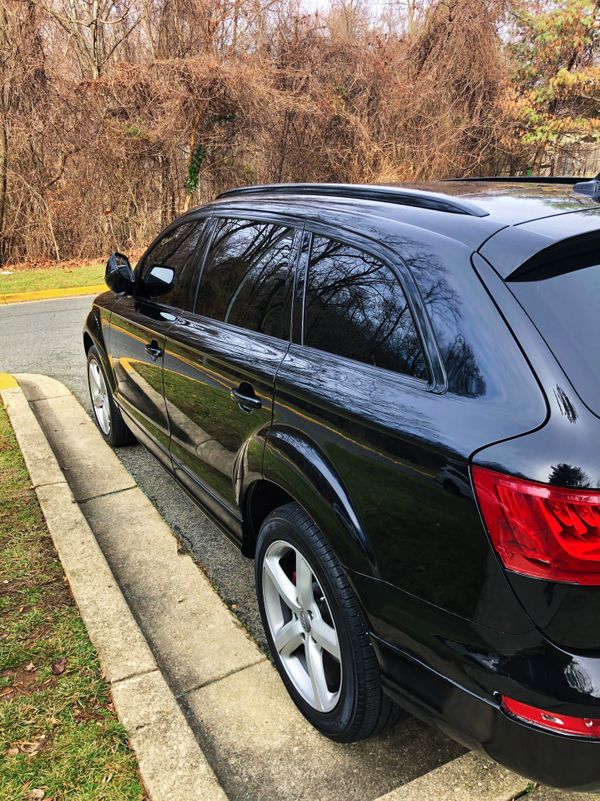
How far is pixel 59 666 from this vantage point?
2.54m

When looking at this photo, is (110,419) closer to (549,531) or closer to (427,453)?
(427,453)

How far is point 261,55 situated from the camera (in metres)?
15.5

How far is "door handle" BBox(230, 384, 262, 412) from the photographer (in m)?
2.46

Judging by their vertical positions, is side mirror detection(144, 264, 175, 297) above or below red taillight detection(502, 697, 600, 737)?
above

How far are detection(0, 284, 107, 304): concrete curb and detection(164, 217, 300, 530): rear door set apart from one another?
30.1 ft

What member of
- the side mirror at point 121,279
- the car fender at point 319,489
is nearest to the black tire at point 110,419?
the side mirror at point 121,279

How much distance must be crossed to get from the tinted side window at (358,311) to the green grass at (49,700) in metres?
1.51

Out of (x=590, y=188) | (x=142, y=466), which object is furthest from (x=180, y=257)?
(x=590, y=188)

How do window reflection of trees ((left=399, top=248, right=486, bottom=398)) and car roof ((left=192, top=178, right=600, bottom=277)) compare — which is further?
car roof ((left=192, top=178, right=600, bottom=277))

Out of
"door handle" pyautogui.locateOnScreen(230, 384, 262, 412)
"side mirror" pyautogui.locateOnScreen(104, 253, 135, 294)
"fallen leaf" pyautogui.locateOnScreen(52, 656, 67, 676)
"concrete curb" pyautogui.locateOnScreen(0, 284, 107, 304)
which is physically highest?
"side mirror" pyautogui.locateOnScreen(104, 253, 135, 294)

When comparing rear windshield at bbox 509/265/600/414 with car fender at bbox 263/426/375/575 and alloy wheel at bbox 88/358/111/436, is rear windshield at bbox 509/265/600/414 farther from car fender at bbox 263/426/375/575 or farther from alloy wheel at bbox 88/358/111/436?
alloy wheel at bbox 88/358/111/436

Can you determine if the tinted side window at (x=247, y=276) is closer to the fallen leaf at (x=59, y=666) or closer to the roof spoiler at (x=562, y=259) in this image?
the roof spoiler at (x=562, y=259)

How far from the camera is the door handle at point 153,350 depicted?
3461mm

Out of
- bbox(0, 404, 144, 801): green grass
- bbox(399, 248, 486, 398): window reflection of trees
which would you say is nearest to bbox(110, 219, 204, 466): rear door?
bbox(0, 404, 144, 801): green grass
